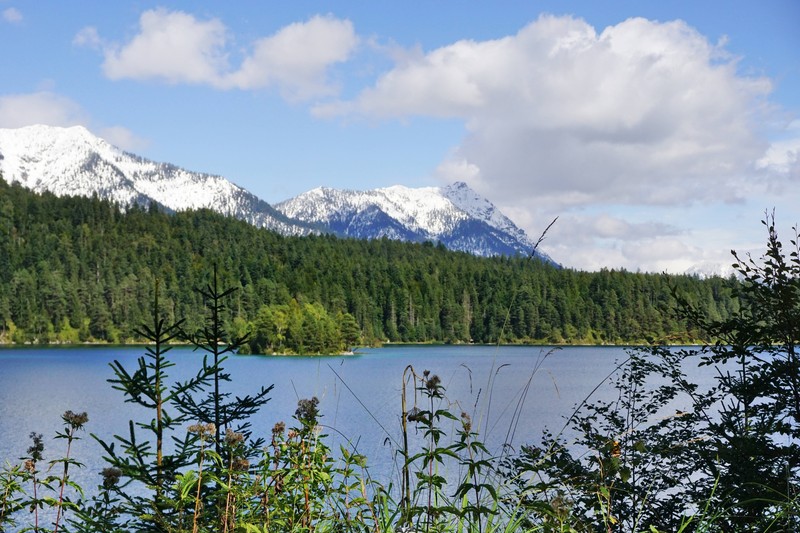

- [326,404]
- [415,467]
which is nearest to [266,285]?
[326,404]

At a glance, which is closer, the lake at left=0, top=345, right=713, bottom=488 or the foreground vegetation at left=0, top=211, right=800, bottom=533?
the foreground vegetation at left=0, top=211, right=800, bottom=533

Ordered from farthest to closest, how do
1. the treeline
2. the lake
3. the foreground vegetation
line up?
the treeline, the lake, the foreground vegetation

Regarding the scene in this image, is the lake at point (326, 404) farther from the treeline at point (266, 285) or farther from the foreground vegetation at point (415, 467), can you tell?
the treeline at point (266, 285)

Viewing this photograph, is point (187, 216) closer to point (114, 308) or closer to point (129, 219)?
point (129, 219)

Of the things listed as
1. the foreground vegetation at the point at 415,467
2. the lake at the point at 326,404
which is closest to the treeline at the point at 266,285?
the lake at the point at 326,404

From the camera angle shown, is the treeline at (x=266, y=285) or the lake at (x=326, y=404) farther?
the treeline at (x=266, y=285)

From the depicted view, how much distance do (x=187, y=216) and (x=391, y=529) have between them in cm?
18253

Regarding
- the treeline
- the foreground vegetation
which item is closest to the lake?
the foreground vegetation

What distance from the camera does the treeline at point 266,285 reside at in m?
122

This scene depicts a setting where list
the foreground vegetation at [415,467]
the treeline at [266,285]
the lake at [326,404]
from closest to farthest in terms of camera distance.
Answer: the foreground vegetation at [415,467] → the lake at [326,404] → the treeline at [266,285]

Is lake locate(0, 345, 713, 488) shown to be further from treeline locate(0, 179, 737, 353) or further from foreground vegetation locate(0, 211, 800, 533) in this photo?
treeline locate(0, 179, 737, 353)

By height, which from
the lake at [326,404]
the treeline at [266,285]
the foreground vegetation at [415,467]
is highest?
the treeline at [266,285]

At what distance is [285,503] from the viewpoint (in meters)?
2.99

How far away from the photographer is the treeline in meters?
122
